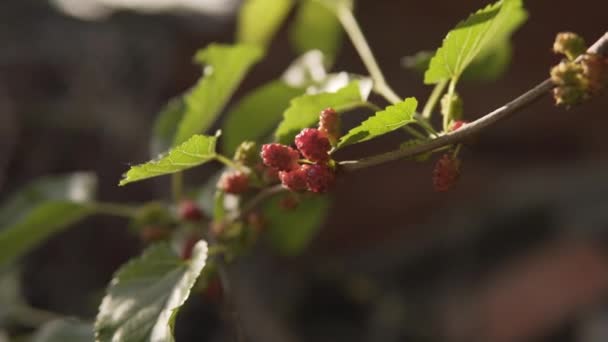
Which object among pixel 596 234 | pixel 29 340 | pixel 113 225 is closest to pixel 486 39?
pixel 29 340

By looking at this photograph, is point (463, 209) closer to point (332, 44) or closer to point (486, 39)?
point (332, 44)

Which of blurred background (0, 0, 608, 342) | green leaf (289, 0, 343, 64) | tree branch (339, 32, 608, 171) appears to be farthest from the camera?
blurred background (0, 0, 608, 342)

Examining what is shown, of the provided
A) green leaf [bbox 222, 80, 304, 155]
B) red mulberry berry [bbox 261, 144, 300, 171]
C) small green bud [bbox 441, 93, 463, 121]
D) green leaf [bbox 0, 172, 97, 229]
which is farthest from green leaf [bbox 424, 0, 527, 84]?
green leaf [bbox 0, 172, 97, 229]

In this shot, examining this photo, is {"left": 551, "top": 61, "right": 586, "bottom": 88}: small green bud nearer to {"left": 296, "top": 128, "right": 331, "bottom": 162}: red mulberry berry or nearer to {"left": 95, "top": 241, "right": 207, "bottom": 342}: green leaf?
{"left": 296, "top": 128, "right": 331, "bottom": 162}: red mulberry berry

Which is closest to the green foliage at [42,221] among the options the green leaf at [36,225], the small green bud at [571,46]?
the green leaf at [36,225]

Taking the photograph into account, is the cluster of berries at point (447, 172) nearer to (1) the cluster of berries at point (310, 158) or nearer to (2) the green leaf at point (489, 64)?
(1) the cluster of berries at point (310, 158)

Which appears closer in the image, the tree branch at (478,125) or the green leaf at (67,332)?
the tree branch at (478,125)
